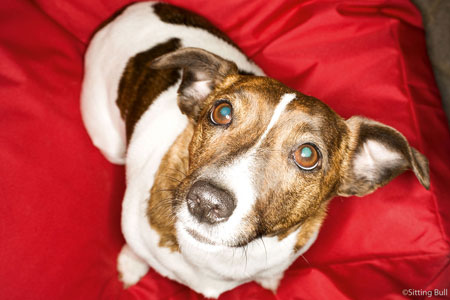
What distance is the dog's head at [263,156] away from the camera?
2.05 metres

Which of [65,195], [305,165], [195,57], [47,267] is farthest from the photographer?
[65,195]

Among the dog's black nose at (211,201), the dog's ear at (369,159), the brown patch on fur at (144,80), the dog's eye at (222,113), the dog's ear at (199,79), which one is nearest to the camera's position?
the dog's black nose at (211,201)

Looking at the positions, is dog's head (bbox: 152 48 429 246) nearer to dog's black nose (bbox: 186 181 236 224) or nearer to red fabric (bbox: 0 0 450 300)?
dog's black nose (bbox: 186 181 236 224)

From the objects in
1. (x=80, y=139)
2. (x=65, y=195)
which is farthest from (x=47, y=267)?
(x=80, y=139)

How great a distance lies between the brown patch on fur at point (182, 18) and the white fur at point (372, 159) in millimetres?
1650

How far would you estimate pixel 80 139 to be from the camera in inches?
143

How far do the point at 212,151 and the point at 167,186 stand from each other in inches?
24.4

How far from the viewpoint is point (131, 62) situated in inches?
131

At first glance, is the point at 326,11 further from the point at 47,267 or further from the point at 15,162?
the point at 47,267

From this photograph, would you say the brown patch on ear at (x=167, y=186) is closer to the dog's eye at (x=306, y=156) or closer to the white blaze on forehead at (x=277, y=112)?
the white blaze on forehead at (x=277, y=112)

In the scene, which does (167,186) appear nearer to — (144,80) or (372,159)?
(144,80)

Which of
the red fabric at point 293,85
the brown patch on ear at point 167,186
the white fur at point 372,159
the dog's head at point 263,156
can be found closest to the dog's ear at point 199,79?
the dog's head at point 263,156

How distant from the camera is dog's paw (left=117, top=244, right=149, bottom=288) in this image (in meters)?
3.47

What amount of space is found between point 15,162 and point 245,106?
6.19 feet
